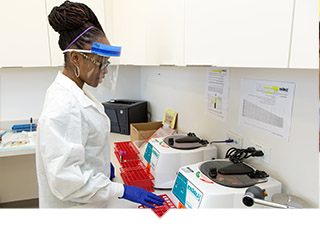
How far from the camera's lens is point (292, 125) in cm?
99

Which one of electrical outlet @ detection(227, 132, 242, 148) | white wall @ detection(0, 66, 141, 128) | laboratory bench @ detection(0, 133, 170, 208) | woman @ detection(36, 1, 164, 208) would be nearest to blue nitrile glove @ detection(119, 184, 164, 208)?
woman @ detection(36, 1, 164, 208)

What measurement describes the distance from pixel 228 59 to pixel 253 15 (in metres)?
0.16

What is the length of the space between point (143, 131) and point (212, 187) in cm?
105

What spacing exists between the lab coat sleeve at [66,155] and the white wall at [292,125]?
773 mm

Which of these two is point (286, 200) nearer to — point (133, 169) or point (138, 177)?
point (138, 177)

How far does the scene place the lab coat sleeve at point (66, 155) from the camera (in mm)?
845

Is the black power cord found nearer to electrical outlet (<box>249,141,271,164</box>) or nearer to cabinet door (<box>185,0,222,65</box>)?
electrical outlet (<box>249,141,271,164</box>)

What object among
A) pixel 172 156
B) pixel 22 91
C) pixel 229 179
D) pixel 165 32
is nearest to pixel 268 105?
pixel 229 179

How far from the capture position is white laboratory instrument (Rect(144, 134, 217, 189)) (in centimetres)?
127

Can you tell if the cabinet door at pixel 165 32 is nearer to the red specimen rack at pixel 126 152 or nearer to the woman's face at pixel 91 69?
the woman's face at pixel 91 69

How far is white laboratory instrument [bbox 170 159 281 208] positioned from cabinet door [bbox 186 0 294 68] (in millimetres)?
471

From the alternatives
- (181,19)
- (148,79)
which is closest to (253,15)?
(181,19)

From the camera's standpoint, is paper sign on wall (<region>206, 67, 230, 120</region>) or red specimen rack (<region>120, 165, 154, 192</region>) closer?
red specimen rack (<region>120, 165, 154, 192</region>)

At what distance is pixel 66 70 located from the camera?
3.39 ft
